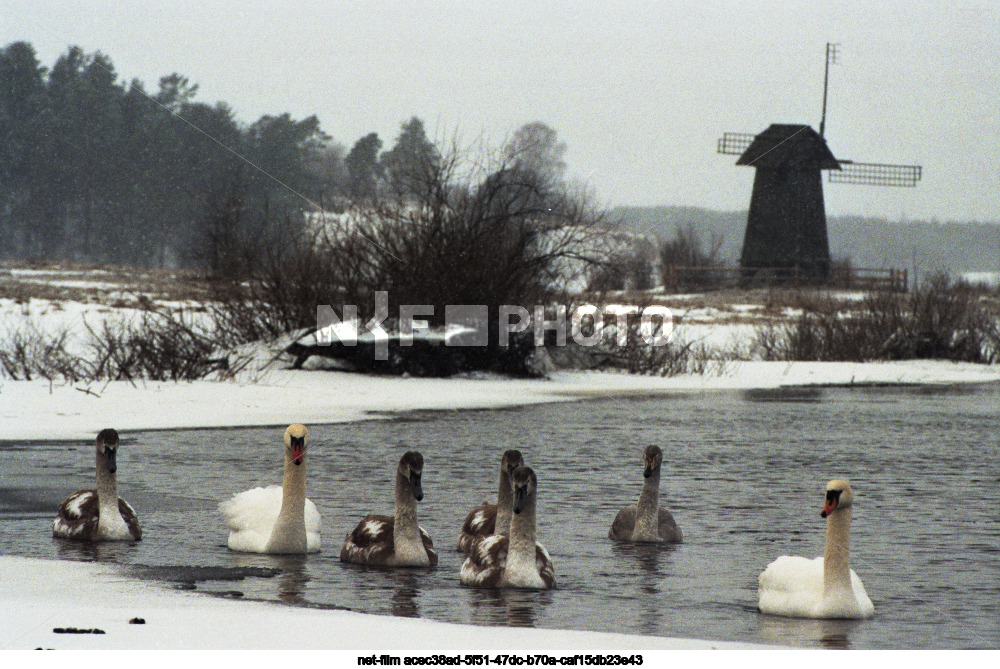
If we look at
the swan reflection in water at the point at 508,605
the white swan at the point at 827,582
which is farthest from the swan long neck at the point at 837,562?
the swan reflection in water at the point at 508,605

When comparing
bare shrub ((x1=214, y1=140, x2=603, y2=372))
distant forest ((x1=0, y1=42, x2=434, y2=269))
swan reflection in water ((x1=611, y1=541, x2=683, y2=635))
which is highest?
distant forest ((x1=0, y1=42, x2=434, y2=269))

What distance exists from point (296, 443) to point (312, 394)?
13.2m

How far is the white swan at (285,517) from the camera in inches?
349

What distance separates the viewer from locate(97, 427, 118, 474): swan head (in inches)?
→ 363

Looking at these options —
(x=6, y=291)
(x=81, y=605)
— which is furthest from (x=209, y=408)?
(x=6, y=291)

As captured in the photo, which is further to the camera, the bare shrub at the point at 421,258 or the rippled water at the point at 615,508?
the bare shrub at the point at 421,258

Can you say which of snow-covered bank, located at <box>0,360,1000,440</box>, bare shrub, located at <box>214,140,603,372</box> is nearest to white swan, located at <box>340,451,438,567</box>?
snow-covered bank, located at <box>0,360,1000,440</box>

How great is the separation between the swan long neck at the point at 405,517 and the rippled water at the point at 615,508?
0.76 ft

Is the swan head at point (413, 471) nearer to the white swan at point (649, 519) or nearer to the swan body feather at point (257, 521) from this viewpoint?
the swan body feather at point (257, 521)

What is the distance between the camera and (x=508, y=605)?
24.8ft

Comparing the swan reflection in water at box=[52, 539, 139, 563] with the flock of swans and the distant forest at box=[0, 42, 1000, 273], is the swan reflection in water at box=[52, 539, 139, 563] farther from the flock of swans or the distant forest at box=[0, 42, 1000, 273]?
the distant forest at box=[0, 42, 1000, 273]

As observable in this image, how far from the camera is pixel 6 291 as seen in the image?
41375 mm

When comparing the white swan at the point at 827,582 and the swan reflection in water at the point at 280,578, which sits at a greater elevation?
the white swan at the point at 827,582

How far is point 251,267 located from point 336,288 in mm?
1645
